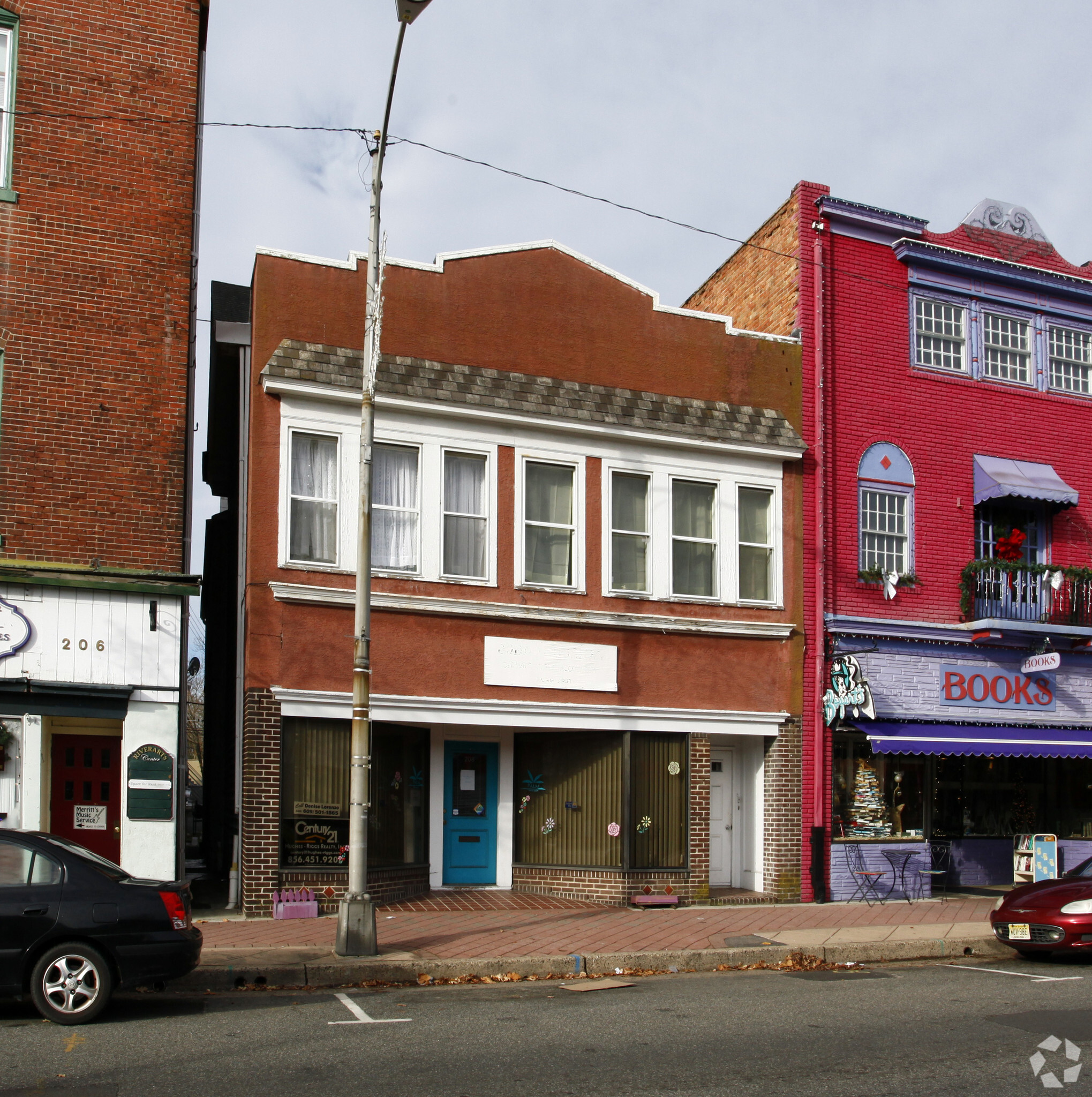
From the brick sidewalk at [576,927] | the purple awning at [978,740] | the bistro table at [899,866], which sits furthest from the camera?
the bistro table at [899,866]

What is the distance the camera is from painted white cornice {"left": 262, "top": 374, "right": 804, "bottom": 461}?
15391 millimetres

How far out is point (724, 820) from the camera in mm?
18469

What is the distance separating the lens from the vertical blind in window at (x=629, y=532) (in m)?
17.3

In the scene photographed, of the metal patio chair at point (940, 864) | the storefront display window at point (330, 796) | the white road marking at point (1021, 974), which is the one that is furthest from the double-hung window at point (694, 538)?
the white road marking at point (1021, 974)

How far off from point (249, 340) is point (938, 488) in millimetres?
10847

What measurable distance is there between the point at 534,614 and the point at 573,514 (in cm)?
158

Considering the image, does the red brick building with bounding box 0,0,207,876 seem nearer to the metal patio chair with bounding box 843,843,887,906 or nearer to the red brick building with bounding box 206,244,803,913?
the red brick building with bounding box 206,244,803,913

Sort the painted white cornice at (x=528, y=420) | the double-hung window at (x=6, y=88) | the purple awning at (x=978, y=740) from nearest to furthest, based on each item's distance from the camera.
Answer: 1. the double-hung window at (x=6, y=88)
2. the painted white cornice at (x=528, y=420)
3. the purple awning at (x=978, y=740)

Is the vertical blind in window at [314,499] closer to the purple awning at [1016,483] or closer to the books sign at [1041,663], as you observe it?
the purple awning at [1016,483]

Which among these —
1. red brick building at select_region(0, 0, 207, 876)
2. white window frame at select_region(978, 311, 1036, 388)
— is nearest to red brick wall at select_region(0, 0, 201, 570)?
red brick building at select_region(0, 0, 207, 876)

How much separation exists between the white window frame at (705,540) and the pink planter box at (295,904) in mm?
6368

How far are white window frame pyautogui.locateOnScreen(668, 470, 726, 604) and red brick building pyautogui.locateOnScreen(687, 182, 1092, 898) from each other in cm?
149

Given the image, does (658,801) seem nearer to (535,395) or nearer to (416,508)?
(416,508)

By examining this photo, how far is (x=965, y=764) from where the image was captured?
19891 mm
